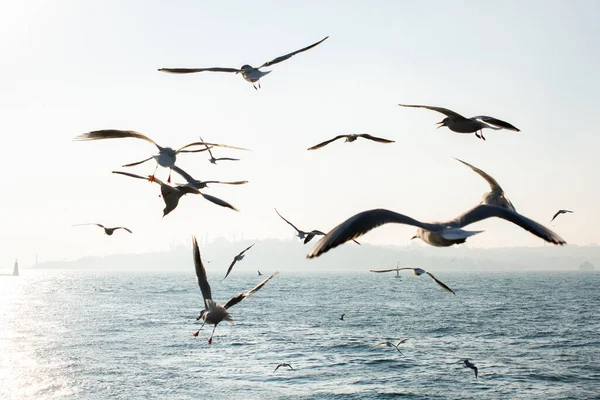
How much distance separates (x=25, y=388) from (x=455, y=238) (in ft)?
175

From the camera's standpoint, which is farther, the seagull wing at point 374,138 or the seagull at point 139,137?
the seagull wing at point 374,138

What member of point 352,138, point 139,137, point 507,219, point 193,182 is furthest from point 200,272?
point 507,219

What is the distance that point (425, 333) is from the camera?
257 feet

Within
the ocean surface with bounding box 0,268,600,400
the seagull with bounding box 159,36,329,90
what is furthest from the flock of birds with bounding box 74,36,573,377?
the ocean surface with bounding box 0,268,600,400

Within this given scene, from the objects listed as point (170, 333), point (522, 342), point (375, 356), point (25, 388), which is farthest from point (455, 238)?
point (170, 333)

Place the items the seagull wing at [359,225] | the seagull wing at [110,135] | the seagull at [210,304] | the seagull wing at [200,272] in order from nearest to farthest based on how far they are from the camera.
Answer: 1. the seagull wing at [359,225]
2. the seagull wing at [110,135]
3. the seagull wing at [200,272]
4. the seagull at [210,304]

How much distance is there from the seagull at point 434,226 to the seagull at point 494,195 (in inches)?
41.0

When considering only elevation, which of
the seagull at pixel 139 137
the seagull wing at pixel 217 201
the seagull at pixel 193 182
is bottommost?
the seagull wing at pixel 217 201

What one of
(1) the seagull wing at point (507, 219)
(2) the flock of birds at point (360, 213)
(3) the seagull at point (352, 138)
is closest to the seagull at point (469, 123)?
(2) the flock of birds at point (360, 213)

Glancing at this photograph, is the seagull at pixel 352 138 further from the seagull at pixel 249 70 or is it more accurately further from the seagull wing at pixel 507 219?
the seagull wing at pixel 507 219

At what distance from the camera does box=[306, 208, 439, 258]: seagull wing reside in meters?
3.90

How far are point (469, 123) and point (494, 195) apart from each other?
3.35ft

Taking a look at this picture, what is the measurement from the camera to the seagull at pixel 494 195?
20.6ft

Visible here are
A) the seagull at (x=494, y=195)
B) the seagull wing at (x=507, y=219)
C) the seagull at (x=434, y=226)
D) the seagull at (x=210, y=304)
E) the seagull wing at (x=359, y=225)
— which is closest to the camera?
the seagull wing at (x=359, y=225)
